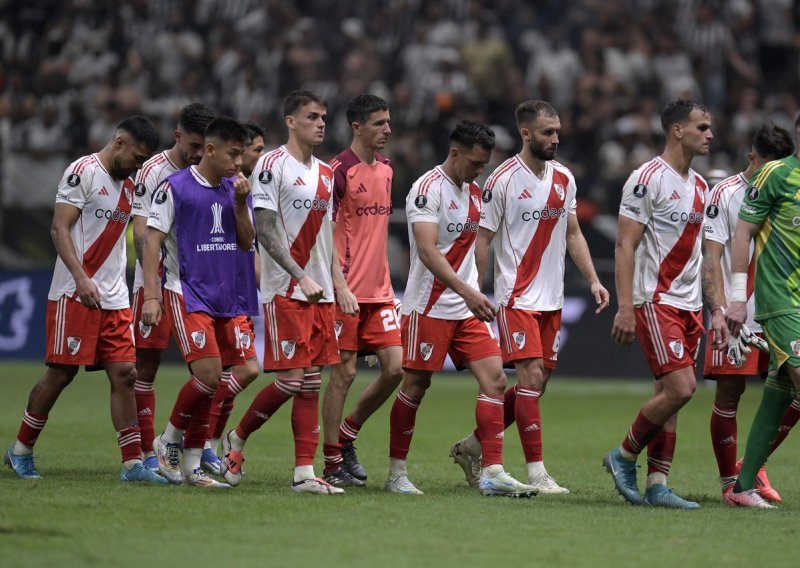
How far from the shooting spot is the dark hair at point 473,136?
9531 millimetres

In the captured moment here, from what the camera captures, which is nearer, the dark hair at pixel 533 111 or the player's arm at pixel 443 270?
the player's arm at pixel 443 270

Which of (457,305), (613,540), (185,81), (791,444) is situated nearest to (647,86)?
(185,81)

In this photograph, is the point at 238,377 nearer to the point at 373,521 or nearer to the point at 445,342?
the point at 445,342

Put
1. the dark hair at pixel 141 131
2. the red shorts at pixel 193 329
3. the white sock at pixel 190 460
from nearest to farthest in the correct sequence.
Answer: the red shorts at pixel 193 329 < the white sock at pixel 190 460 < the dark hair at pixel 141 131

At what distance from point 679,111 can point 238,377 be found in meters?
3.88

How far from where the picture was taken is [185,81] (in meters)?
24.2

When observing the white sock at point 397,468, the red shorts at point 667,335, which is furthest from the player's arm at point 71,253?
the red shorts at point 667,335

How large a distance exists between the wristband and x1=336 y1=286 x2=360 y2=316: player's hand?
2.45m

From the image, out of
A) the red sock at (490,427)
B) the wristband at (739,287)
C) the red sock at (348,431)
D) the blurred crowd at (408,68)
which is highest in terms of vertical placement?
the blurred crowd at (408,68)

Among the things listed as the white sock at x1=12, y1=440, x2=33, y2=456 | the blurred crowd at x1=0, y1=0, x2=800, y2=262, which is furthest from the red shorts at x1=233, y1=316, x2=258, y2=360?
the blurred crowd at x1=0, y1=0, x2=800, y2=262

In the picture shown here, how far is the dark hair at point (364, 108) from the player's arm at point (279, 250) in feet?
4.35

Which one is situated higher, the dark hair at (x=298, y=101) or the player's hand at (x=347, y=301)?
the dark hair at (x=298, y=101)

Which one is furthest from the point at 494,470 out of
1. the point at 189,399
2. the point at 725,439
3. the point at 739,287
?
the point at 189,399

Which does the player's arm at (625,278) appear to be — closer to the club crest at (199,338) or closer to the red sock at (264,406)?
the red sock at (264,406)
